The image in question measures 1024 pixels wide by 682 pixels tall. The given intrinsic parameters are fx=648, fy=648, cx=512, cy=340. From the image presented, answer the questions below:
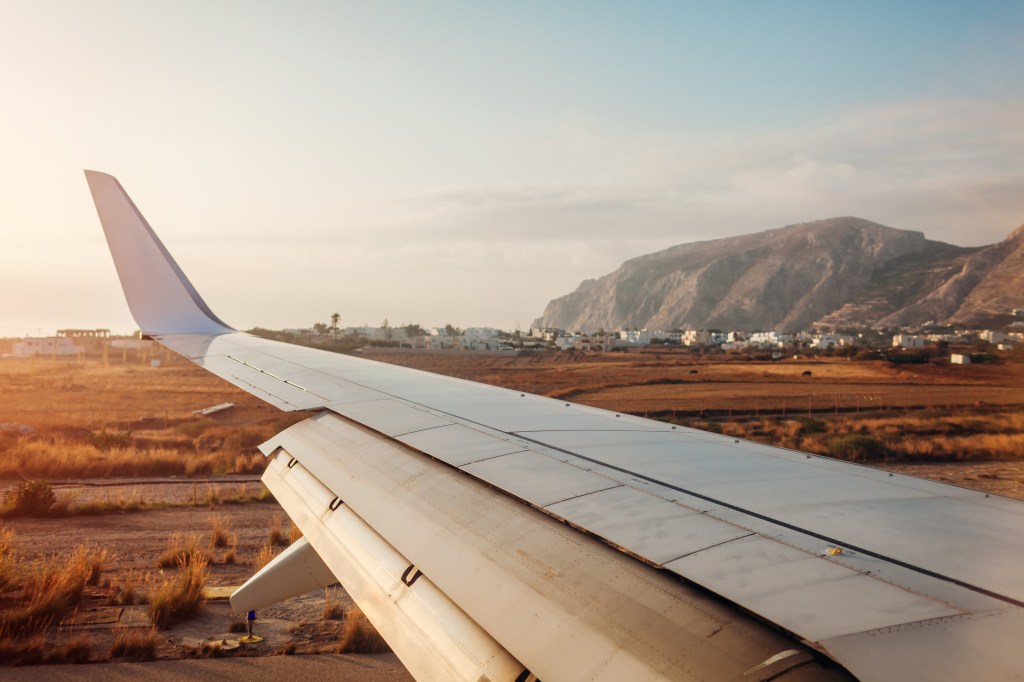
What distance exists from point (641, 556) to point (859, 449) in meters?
16.3

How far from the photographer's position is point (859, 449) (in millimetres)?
15688

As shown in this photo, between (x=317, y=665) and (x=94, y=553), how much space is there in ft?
12.4

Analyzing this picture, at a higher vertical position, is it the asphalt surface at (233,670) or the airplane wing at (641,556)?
the airplane wing at (641,556)

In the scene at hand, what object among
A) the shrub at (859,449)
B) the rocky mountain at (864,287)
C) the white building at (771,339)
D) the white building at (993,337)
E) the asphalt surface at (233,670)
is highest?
the rocky mountain at (864,287)

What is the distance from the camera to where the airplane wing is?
4.30 feet

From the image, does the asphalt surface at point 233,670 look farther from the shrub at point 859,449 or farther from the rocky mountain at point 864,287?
the rocky mountain at point 864,287

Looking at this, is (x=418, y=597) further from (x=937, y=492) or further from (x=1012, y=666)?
(x=937, y=492)

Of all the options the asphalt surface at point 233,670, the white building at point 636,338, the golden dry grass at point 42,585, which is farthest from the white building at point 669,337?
the asphalt surface at point 233,670

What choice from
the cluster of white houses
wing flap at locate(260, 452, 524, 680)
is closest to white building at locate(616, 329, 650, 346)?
the cluster of white houses

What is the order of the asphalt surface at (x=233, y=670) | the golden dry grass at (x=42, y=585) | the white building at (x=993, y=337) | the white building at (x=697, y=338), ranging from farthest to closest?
1. the white building at (x=697, y=338)
2. the white building at (x=993, y=337)
3. the golden dry grass at (x=42, y=585)
4. the asphalt surface at (x=233, y=670)

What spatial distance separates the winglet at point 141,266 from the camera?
266 inches

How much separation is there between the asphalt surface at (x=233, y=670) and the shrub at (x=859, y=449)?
13.6m

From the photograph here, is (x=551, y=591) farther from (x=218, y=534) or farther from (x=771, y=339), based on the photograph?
(x=771, y=339)

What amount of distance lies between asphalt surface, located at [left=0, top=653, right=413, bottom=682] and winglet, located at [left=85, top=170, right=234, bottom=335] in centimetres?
403
